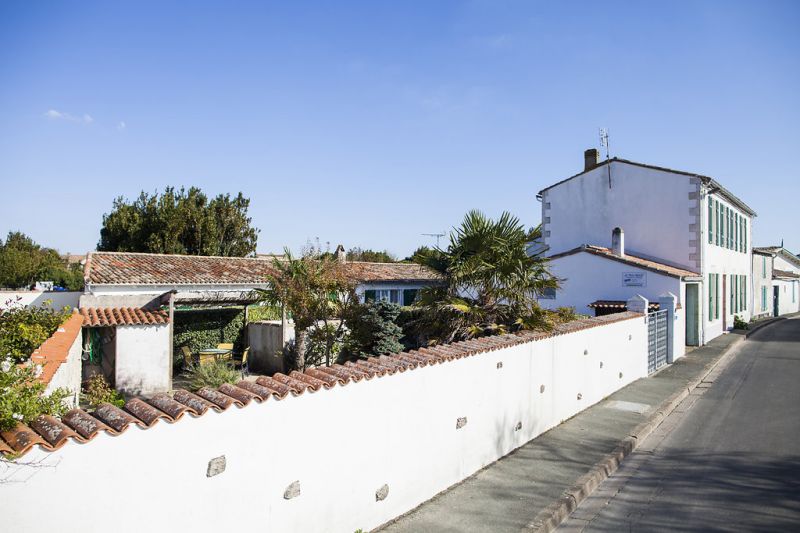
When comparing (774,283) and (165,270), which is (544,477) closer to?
(165,270)

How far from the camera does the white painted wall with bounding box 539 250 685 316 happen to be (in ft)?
57.9

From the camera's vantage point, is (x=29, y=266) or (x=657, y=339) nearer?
(x=657, y=339)

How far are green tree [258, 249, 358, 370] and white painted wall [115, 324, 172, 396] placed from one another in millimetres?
3145

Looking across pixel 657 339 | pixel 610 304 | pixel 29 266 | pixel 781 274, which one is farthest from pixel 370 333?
pixel 29 266

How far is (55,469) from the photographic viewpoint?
2.99 metres

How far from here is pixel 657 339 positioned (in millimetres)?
15188

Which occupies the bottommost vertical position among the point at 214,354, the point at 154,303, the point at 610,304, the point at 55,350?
the point at 214,354

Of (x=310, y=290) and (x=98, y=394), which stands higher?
(x=310, y=290)

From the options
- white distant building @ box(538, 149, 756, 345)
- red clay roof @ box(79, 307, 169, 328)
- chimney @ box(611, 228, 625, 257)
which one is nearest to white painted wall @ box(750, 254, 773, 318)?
white distant building @ box(538, 149, 756, 345)

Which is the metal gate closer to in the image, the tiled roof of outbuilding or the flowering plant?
the tiled roof of outbuilding

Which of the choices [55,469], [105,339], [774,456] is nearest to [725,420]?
[774,456]

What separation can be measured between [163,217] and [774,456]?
35288 mm

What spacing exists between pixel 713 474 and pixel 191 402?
272 inches

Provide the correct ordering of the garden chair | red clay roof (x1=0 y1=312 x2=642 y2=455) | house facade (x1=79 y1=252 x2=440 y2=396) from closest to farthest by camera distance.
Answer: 1. red clay roof (x1=0 y1=312 x2=642 y2=455)
2. house facade (x1=79 y1=252 x2=440 y2=396)
3. the garden chair
